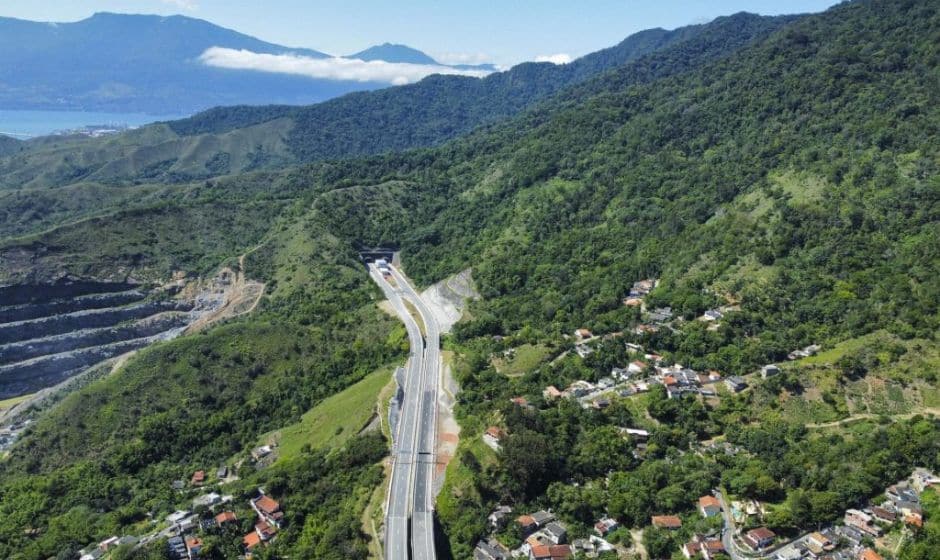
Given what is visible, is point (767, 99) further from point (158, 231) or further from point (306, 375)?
point (158, 231)

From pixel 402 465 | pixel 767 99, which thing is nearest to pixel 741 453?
pixel 402 465

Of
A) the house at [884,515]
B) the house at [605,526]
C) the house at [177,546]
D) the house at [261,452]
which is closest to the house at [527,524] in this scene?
the house at [605,526]

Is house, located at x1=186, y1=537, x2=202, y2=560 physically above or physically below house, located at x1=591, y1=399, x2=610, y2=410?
below

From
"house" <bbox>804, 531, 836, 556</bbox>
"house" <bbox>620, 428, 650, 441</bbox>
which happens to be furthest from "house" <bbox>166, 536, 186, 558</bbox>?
"house" <bbox>804, 531, 836, 556</bbox>

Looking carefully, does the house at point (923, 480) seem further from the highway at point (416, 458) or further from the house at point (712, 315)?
the highway at point (416, 458)

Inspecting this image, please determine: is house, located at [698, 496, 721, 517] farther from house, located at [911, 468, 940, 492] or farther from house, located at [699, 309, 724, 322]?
house, located at [699, 309, 724, 322]

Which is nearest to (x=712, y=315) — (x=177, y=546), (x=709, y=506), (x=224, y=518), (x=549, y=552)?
(x=709, y=506)
